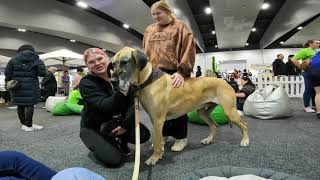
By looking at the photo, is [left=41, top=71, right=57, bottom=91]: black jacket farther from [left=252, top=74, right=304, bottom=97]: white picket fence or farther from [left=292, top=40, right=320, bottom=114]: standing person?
[left=292, top=40, right=320, bottom=114]: standing person

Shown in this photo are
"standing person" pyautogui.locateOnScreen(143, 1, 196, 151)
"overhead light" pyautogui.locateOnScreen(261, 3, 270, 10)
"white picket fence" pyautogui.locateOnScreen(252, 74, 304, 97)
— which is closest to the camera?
"standing person" pyautogui.locateOnScreen(143, 1, 196, 151)

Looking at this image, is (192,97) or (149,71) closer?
(149,71)

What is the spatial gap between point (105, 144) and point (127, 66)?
829mm

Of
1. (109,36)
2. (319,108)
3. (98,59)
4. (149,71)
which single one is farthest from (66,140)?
(109,36)

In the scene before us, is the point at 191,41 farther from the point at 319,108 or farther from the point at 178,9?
the point at 178,9

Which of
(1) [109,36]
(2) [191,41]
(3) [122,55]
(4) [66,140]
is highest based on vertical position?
(1) [109,36]

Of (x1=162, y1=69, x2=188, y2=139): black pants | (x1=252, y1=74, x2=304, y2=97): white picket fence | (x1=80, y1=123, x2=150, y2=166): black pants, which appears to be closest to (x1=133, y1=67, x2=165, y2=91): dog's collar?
(x1=80, y1=123, x2=150, y2=166): black pants

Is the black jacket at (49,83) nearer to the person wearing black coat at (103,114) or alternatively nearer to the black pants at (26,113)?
the black pants at (26,113)

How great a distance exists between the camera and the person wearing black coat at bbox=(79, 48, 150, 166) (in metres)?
2.52

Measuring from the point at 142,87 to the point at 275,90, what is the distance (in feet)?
11.3

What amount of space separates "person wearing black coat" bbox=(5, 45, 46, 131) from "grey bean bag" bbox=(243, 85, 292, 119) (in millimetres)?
3709

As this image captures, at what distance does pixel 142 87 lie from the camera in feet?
Answer: 8.09

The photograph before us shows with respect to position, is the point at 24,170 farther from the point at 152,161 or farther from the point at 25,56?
the point at 25,56

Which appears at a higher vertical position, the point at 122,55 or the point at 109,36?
the point at 109,36
